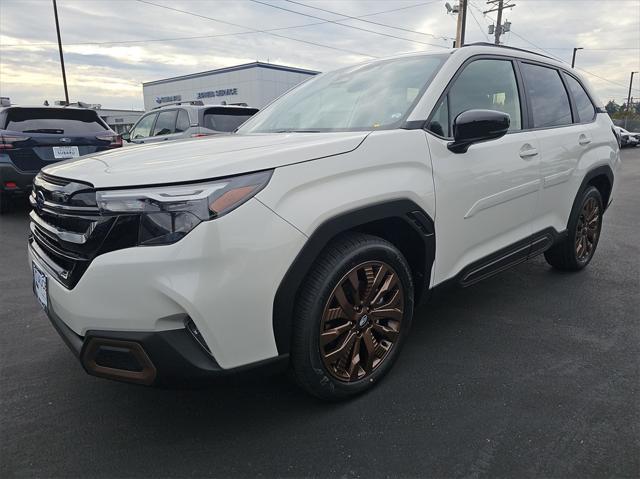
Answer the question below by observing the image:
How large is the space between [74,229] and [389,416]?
159cm

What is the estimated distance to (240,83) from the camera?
121 feet

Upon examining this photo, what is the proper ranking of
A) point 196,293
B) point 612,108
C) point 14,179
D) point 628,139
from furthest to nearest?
1. point 612,108
2. point 628,139
3. point 14,179
4. point 196,293

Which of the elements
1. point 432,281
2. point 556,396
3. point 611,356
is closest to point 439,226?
point 432,281

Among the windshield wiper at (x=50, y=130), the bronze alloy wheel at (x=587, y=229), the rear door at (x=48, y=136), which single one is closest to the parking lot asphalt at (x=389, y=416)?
the bronze alloy wheel at (x=587, y=229)

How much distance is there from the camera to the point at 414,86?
2.62m

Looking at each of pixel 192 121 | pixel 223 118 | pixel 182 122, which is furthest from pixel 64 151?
pixel 223 118

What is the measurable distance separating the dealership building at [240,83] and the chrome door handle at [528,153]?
3029 cm

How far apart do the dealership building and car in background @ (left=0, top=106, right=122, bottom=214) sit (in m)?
26.1

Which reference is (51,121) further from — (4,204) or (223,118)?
(223,118)

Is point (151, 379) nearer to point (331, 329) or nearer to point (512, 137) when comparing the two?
point (331, 329)

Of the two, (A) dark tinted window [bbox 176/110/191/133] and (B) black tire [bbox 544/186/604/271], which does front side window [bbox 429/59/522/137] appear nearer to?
(B) black tire [bbox 544/186/604/271]

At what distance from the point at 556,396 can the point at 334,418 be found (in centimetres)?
113

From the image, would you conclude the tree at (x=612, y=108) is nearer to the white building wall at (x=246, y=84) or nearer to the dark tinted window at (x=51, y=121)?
the white building wall at (x=246, y=84)

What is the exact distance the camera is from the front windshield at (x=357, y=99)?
2561 millimetres
